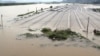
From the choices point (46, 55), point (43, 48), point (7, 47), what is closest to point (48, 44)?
point (43, 48)

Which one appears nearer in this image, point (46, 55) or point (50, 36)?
point (46, 55)

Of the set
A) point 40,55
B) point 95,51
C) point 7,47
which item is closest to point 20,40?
point 7,47

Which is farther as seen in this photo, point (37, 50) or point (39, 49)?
point (39, 49)

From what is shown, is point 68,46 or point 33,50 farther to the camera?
point 68,46

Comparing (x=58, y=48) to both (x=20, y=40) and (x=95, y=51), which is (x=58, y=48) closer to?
(x=95, y=51)

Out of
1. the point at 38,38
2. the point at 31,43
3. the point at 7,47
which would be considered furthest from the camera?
the point at 38,38

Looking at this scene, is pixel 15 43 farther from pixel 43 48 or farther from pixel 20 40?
pixel 43 48

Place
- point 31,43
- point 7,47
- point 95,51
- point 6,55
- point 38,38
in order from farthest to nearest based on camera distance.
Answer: point 38,38 → point 31,43 → point 7,47 → point 95,51 → point 6,55

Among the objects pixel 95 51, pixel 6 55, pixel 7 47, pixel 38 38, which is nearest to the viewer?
pixel 6 55

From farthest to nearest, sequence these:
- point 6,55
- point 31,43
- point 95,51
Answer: point 31,43, point 95,51, point 6,55
